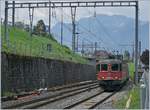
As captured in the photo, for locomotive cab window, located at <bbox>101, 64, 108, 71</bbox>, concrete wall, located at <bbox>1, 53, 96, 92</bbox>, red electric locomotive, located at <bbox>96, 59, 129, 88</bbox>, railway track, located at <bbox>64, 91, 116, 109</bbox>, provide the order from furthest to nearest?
locomotive cab window, located at <bbox>101, 64, 108, 71</bbox> < red electric locomotive, located at <bbox>96, 59, 129, 88</bbox> < concrete wall, located at <bbox>1, 53, 96, 92</bbox> < railway track, located at <bbox>64, 91, 116, 109</bbox>

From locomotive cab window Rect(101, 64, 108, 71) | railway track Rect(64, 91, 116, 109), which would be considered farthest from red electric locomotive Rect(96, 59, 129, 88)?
railway track Rect(64, 91, 116, 109)

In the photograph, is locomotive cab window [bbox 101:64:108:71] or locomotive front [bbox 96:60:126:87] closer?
locomotive front [bbox 96:60:126:87]

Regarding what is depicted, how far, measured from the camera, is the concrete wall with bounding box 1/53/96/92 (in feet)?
103

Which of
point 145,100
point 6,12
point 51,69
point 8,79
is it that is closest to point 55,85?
point 51,69

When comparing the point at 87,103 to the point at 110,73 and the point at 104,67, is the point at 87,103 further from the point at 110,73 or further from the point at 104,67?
the point at 104,67

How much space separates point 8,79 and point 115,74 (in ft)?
38.2

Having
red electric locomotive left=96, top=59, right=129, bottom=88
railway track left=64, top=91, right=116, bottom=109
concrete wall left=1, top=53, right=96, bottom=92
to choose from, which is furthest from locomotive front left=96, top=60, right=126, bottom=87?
railway track left=64, top=91, right=116, bottom=109

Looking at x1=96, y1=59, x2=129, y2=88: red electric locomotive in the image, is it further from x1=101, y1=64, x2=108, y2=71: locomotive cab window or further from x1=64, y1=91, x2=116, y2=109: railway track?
x1=64, y1=91, x2=116, y2=109: railway track

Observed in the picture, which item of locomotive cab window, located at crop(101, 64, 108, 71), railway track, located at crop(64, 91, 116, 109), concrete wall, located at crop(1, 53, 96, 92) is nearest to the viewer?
railway track, located at crop(64, 91, 116, 109)

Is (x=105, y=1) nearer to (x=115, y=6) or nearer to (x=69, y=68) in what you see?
(x=115, y=6)

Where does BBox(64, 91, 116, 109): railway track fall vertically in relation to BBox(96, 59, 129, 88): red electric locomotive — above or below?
below

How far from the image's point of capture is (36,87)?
38.9 m

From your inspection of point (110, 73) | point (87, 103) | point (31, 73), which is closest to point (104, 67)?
point (110, 73)

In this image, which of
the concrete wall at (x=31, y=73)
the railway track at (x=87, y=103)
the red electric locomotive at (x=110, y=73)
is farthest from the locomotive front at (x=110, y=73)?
the railway track at (x=87, y=103)
